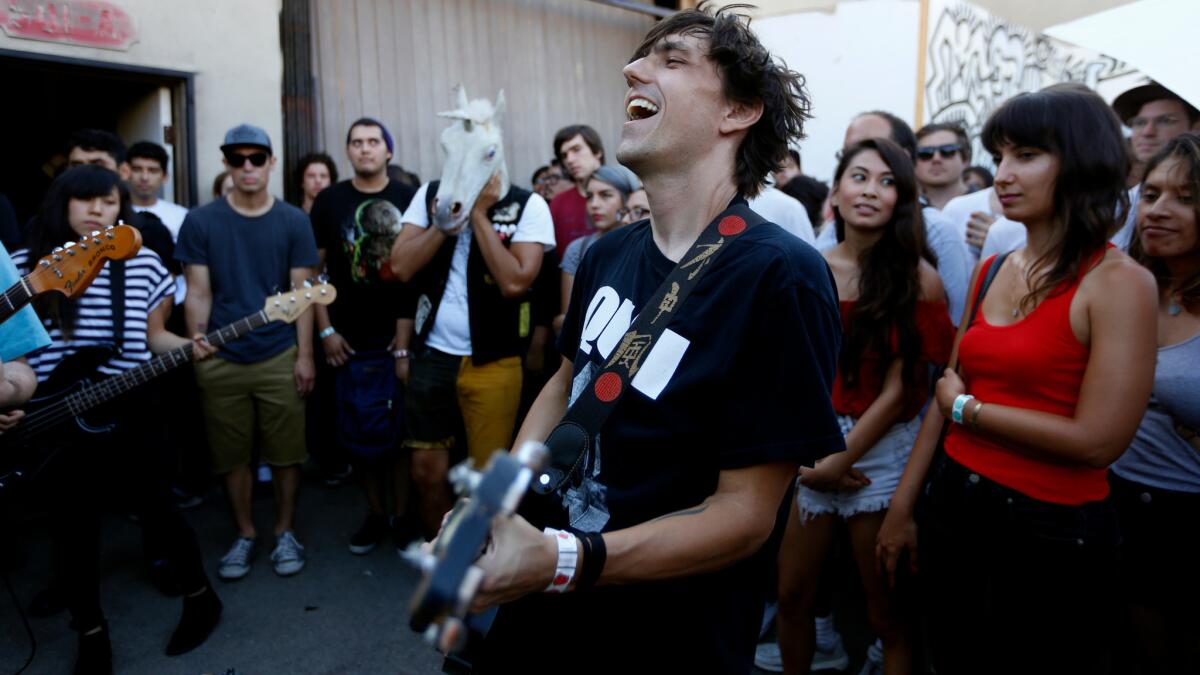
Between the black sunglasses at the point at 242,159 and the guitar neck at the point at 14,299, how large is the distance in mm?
1811

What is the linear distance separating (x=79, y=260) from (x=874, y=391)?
3.20 m

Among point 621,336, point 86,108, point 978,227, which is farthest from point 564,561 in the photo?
point 86,108

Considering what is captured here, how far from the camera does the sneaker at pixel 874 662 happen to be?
336 centimetres

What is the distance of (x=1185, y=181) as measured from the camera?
2.51m

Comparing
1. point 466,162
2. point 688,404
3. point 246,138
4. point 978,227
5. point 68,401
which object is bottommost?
point 68,401

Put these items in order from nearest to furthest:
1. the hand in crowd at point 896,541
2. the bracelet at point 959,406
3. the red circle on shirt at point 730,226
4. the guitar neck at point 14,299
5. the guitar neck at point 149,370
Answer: the red circle on shirt at point 730,226
the bracelet at point 959,406
the hand in crowd at point 896,541
the guitar neck at point 14,299
the guitar neck at point 149,370

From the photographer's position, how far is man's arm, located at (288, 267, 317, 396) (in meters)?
4.55

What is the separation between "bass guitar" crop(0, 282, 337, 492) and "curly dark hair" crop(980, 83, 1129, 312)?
3.60 meters

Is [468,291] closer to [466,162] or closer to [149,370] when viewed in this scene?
[466,162]

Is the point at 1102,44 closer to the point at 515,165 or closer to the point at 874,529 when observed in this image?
the point at 874,529

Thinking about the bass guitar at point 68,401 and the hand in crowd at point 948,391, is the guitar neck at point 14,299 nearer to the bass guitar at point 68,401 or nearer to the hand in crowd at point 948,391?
the bass guitar at point 68,401

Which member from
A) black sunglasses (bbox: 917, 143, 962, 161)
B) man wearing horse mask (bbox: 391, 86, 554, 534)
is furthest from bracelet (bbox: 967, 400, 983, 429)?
black sunglasses (bbox: 917, 143, 962, 161)

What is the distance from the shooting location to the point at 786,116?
1.92 metres

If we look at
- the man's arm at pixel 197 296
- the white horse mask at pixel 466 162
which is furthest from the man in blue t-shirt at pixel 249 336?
the white horse mask at pixel 466 162
